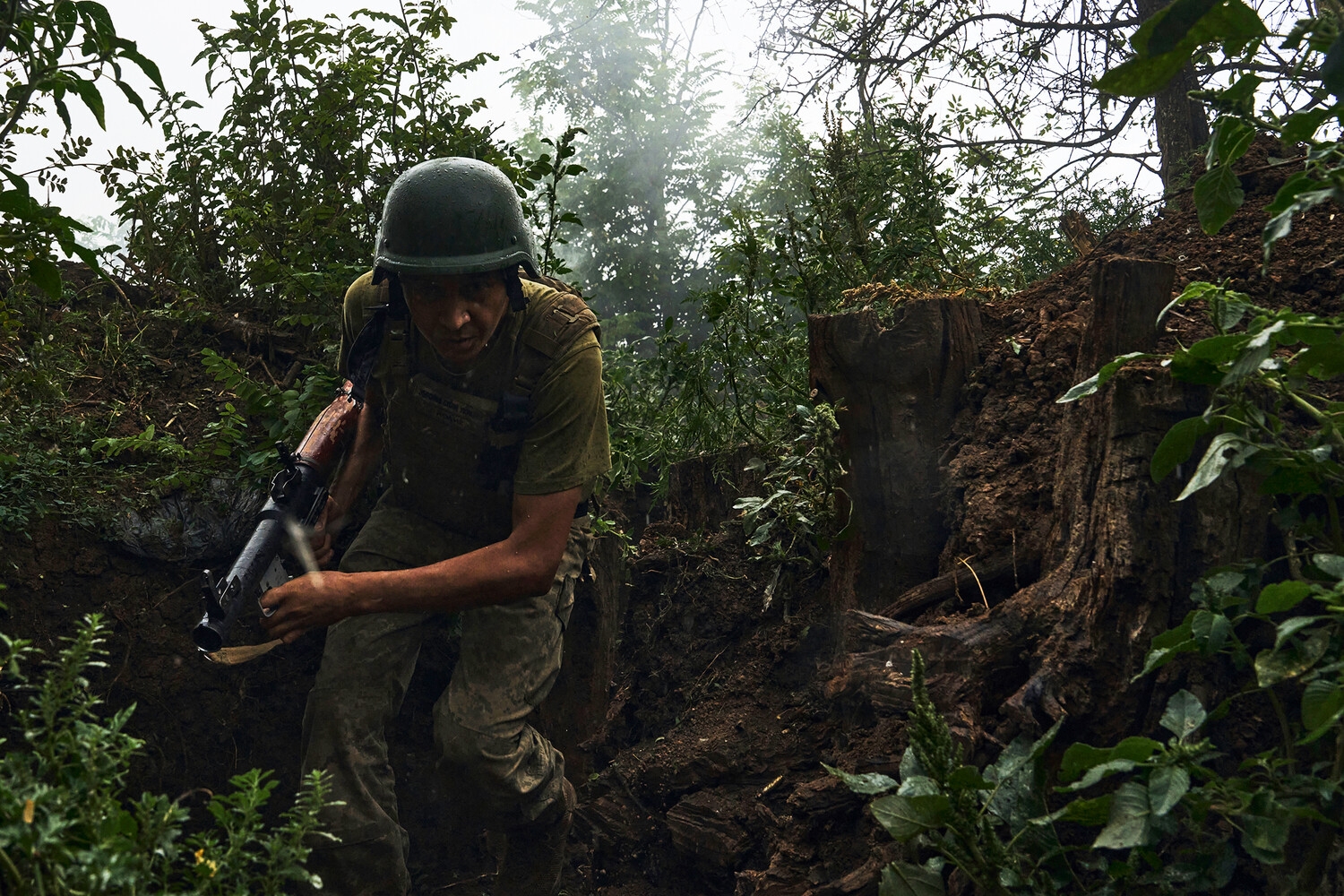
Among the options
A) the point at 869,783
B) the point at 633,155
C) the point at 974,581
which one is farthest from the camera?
the point at 633,155

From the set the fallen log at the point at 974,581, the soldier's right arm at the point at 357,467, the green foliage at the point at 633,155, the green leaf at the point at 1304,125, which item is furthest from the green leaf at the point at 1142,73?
the green foliage at the point at 633,155

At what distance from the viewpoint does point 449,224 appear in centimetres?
313

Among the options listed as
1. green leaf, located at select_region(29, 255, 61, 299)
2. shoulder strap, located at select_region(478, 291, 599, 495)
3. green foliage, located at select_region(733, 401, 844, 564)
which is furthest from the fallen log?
green leaf, located at select_region(29, 255, 61, 299)

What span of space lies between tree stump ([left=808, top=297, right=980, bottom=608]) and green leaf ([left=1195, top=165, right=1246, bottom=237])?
117 centimetres

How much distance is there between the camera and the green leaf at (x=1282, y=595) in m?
1.58

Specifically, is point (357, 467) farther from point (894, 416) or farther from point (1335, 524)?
point (1335, 524)

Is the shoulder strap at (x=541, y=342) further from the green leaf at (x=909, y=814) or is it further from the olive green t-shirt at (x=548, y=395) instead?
the green leaf at (x=909, y=814)

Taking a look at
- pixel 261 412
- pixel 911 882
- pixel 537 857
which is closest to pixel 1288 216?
pixel 911 882

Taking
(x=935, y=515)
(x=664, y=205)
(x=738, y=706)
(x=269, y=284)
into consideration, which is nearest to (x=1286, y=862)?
(x=935, y=515)

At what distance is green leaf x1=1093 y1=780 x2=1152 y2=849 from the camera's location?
159cm

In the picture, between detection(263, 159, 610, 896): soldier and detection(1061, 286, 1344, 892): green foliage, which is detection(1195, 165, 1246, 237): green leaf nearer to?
detection(1061, 286, 1344, 892): green foliage

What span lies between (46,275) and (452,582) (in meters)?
1.38

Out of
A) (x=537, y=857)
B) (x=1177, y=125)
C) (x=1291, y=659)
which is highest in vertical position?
(x=1177, y=125)

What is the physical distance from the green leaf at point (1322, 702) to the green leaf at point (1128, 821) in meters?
0.28
